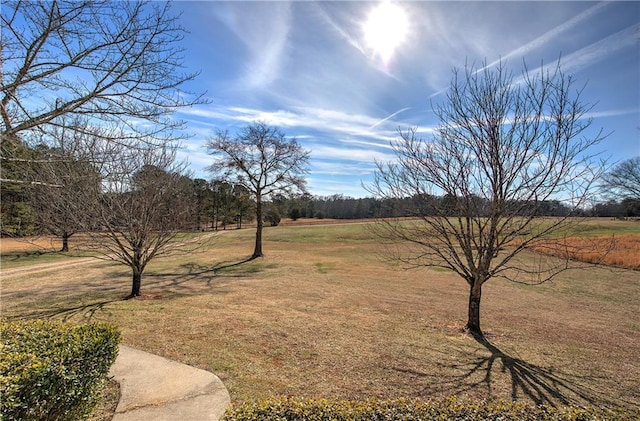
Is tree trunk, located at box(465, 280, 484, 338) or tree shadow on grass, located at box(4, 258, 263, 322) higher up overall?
tree trunk, located at box(465, 280, 484, 338)

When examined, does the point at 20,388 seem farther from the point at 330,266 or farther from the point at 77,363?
the point at 330,266

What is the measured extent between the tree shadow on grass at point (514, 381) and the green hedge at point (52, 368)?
12.9 feet

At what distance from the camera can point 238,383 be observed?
14.1ft

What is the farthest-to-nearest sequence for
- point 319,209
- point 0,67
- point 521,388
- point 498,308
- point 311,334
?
1. point 319,209
2. point 498,308
3. point 311,334
4. point 521,388
5. point 0,67

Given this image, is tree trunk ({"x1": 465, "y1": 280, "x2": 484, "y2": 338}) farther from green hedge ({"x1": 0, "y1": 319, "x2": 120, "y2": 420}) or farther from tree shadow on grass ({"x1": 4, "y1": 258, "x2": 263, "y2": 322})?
tree shadow on grass ({"x1": 4, "y1": 258, "x2": 263, "y2": 322})

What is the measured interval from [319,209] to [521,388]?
75.3m

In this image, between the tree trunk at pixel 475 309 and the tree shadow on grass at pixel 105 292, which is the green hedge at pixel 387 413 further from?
the tree shadow on grass at pixel 105 292

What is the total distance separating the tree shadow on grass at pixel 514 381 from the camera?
434 centimetres

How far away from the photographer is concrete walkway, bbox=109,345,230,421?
3.50 m

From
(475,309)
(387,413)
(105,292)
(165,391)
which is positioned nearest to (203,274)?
(105,292)

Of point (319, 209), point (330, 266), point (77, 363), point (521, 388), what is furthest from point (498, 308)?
point (319, 209)

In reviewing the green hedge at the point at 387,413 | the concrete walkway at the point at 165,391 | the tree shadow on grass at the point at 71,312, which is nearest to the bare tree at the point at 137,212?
the tree shadow on grass at the point at 71,312

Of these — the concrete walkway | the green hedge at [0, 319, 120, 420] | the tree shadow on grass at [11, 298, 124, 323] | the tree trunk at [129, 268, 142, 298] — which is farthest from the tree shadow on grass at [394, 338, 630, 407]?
the tree trunk at [129, 268, 142, 298]

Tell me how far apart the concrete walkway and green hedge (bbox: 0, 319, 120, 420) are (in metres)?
0.57
